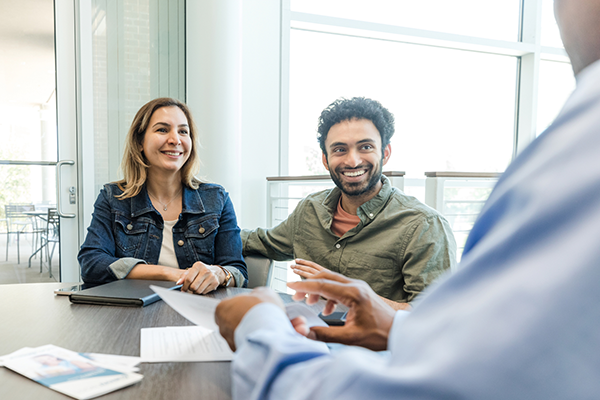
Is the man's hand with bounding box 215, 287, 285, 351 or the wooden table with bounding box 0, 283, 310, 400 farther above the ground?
the man's hand with bounding box 215, 287, 285, 351

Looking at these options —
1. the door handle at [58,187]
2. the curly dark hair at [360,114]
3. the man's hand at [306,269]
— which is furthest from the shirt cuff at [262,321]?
the door handle at [58,187]

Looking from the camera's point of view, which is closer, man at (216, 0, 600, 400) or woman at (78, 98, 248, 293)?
man at (216, 0, 600, 400)

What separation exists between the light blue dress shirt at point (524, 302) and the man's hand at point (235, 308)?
21cm

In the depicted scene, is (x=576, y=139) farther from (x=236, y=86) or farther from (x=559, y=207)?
(x=236, y=86)

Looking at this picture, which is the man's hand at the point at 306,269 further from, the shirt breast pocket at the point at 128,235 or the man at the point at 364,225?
the shirt breast pocket at the point at 128,235

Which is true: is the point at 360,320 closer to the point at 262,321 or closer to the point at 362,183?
the point at 262,321

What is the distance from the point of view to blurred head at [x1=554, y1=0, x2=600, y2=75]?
366mm

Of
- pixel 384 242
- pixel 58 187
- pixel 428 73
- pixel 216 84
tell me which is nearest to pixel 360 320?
pixel 384 242

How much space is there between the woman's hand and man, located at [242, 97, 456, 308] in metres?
0.49

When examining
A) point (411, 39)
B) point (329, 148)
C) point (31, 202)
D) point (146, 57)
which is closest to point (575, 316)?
point (329, 148)

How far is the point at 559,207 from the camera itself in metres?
0.29

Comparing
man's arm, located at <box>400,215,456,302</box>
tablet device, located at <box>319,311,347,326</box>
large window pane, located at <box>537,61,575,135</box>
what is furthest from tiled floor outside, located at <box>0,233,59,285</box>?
large window pane, located at <box>537,61,575,135</box>

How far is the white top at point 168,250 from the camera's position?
1.84 metres

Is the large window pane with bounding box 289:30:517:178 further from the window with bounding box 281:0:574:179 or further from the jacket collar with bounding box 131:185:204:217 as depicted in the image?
the jacket collar with bounding box 131:185:204:217
